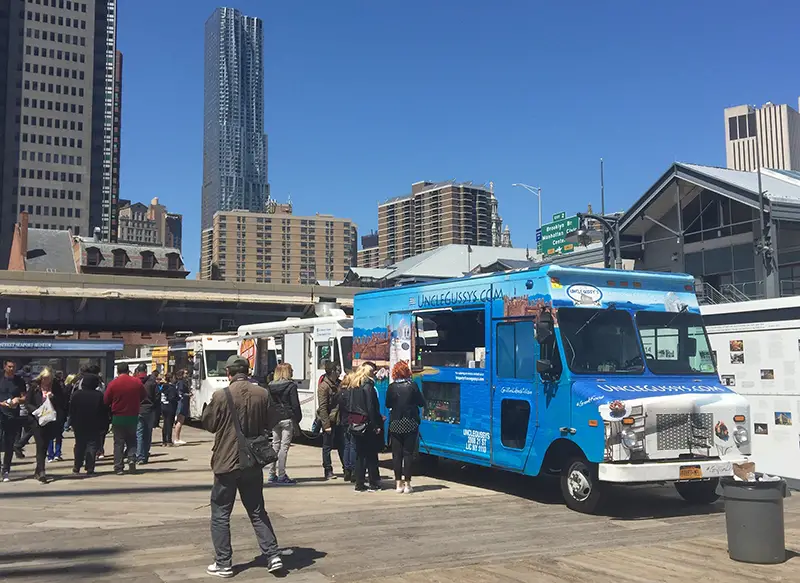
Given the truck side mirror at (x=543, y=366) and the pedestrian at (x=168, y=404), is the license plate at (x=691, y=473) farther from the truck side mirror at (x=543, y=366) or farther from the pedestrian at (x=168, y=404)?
the pedestrian at (x=168, y=404)

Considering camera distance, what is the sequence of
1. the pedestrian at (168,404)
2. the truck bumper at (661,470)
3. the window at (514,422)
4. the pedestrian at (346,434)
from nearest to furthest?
the truck bumper at (661,470) → the window at (514,422) → the pedestrian at (346,434) → the pedestrian at (168,404)

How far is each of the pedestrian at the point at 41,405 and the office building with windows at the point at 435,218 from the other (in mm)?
137334

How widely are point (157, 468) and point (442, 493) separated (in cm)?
627

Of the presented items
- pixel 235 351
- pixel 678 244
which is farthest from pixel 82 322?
pixel 678 244

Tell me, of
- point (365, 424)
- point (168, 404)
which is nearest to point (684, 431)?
point (365, 424)

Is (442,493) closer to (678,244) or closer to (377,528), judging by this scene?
(377,528)

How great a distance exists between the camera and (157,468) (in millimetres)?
15180

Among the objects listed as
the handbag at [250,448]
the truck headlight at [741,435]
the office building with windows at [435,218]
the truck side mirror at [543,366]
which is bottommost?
the truck headlight at [741,435]

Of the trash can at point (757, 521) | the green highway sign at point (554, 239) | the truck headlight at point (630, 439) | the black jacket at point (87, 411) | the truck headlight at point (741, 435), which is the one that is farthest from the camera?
the green highway sign at point (554, 239)

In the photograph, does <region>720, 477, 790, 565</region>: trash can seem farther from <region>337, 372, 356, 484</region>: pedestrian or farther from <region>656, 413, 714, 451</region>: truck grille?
<region>337, 372, 356, 484</region>: pedestrian

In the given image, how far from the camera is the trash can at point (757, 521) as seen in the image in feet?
24.2

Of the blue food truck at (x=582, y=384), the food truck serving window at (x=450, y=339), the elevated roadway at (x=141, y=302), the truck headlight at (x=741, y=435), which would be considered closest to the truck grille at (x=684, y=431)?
the blue food truck at (x=582, y=384)

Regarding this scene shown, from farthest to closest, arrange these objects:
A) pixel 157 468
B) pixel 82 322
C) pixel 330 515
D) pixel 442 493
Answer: pixel 82 322, pixel 157 468, pixel 442 493, pixel 330 515

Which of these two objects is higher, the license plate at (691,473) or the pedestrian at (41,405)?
the pedestrian at (41,405)
